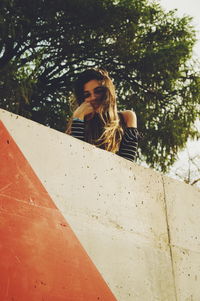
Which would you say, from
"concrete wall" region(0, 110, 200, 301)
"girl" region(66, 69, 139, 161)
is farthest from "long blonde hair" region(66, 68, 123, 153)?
"concrete wall" region(0, 110, 200, 301)

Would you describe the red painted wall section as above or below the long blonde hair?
below

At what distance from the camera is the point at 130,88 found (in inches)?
460

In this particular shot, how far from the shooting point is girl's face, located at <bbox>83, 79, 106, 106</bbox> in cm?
244

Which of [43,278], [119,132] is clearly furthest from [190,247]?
[43,278]

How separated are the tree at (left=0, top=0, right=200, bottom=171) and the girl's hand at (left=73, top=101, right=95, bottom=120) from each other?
8150 mm

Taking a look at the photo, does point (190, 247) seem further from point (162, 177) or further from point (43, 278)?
point (43, 278)

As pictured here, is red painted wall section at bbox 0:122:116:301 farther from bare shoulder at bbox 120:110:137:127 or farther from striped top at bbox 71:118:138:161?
bare shoulder at bbox 120:110:137:127

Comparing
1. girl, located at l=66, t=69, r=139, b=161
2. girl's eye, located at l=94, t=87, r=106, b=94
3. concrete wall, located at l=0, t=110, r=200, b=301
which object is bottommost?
concrete wall, located at l=0, t=110, r=200, b=301

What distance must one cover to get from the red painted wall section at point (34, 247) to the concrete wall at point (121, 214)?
0.05 metres

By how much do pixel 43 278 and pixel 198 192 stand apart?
1.29 meters

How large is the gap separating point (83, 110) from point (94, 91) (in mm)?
186

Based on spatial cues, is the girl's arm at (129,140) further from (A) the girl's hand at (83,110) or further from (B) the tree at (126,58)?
(B) the tree at (126,58)

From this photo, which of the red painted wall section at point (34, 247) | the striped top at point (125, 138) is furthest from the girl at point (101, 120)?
the red painted wall section at point (34, 247)

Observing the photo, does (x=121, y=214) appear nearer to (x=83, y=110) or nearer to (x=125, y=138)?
(x=125, y=138)
